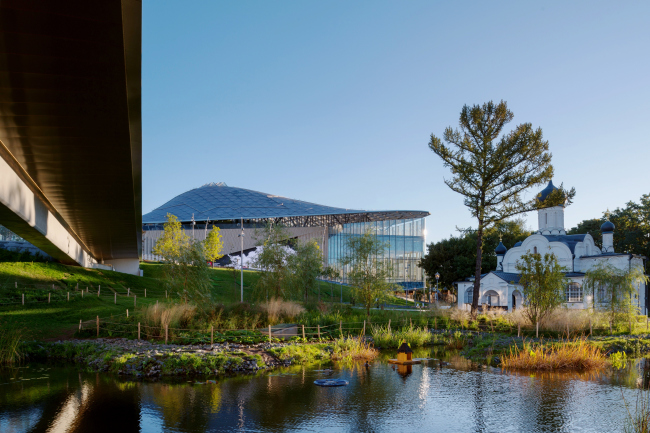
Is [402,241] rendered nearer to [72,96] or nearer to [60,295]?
[60,295]

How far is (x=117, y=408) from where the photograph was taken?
10133mm

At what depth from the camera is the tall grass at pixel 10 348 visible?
15.9 metres

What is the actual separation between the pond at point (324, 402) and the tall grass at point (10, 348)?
200 cm

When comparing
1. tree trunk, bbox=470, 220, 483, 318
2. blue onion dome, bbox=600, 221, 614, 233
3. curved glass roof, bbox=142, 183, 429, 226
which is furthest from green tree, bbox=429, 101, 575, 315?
curved glass roof, bbox=142, 183, 429, 226

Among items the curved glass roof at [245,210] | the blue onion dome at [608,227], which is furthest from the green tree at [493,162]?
the curved glass roof at [245,210]

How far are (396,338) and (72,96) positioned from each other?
14.7 metres

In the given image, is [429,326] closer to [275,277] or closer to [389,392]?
[275,277]

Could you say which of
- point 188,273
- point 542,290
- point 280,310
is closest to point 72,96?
point 188,273

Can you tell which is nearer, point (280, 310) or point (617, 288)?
point (280, 310)

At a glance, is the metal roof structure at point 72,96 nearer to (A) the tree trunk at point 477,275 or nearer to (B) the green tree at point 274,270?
(B) the green tree at point 274,270

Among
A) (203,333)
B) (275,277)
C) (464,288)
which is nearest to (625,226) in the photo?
(464,288)

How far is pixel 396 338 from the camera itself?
20.3m

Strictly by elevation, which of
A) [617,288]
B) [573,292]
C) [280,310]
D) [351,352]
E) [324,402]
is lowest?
[351,352]

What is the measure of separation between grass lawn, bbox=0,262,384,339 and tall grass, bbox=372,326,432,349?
8169mm
